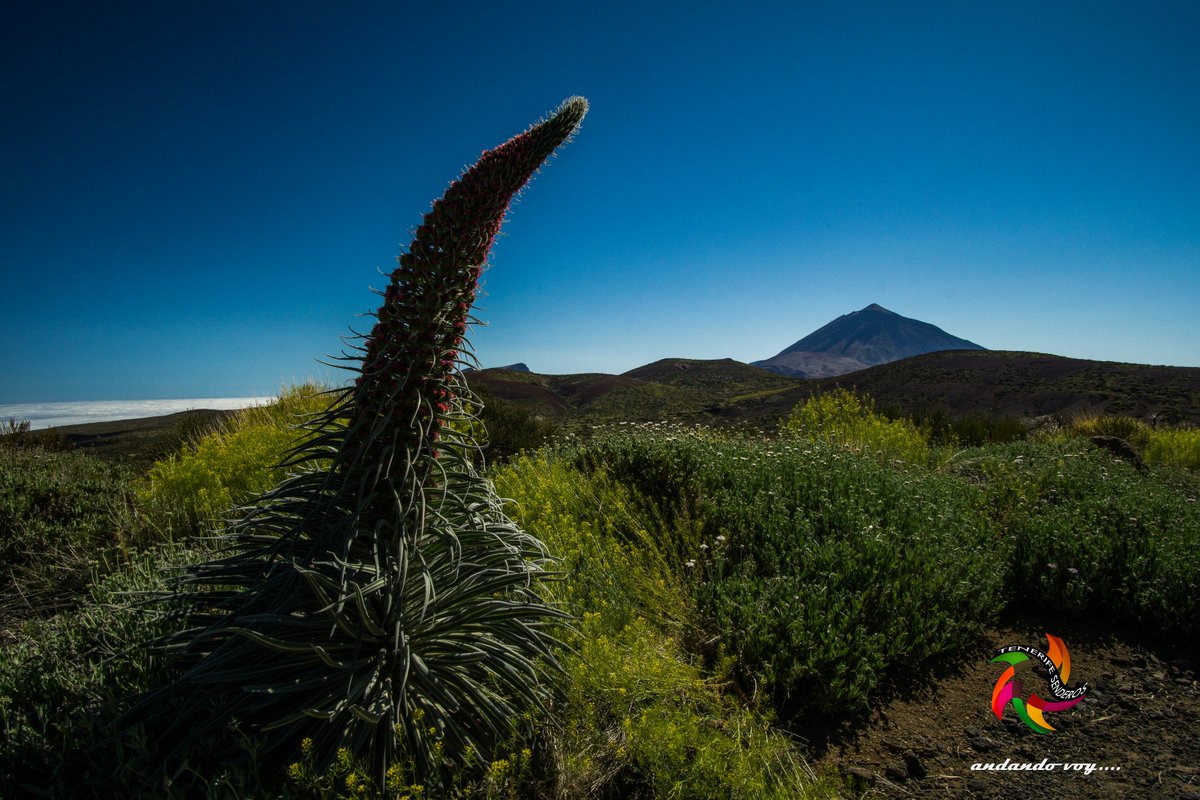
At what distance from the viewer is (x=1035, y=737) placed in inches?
112

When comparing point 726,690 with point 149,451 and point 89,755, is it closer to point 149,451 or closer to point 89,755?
point 89,755

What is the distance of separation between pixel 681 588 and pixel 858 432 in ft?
22.1

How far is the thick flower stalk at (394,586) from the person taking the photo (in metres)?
1.94

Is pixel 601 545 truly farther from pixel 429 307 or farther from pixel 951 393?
pixel 951 393

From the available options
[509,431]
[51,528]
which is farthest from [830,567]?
[509,431]

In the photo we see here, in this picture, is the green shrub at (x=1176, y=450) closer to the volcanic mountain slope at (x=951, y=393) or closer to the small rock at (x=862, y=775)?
the volcanic mountain slope at (x=951, y=393)

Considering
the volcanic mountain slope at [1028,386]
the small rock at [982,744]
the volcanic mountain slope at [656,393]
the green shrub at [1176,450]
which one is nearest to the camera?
the small rock at [982,744]

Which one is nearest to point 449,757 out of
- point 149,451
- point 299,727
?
point 299,727

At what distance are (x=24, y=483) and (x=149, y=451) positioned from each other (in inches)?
224

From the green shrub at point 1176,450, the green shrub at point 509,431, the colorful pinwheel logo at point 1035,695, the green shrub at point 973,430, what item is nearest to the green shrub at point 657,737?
the colorful pinwheel logo at point 1035,695

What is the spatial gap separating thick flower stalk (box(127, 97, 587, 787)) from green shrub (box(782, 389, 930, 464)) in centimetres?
647

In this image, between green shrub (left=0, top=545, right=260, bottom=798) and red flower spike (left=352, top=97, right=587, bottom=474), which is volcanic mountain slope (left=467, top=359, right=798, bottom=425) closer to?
green shrub (left=0, top=545, right=260, bottom=798)

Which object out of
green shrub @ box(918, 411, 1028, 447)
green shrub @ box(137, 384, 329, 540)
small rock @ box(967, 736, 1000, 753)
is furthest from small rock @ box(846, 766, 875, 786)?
green shrub @ box(918, 411, 1028, 447)

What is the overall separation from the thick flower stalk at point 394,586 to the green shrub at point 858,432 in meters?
6.47
